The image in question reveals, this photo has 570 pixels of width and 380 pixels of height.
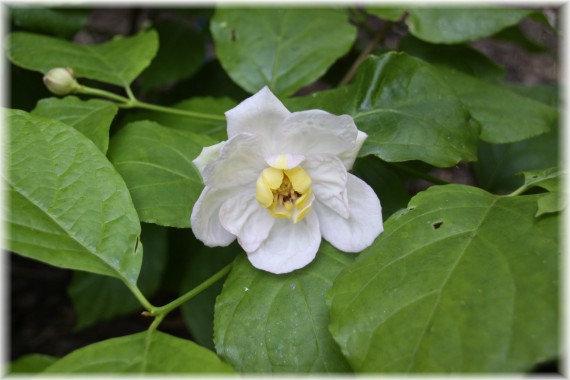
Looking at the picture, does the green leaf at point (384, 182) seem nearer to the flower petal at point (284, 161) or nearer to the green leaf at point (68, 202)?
the flower petal at point (284, 161)

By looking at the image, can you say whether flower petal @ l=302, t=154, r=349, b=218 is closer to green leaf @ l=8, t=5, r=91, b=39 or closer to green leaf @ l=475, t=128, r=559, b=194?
green leaf @ l=475, t=128, r=559, b=194

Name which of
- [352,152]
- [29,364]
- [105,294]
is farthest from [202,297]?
[352,152]

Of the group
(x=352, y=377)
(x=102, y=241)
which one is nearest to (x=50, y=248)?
(x=102, y=241)

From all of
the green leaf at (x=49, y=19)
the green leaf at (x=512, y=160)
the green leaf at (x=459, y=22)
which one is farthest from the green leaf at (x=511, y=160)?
the green leaf at (x=49, y=19)

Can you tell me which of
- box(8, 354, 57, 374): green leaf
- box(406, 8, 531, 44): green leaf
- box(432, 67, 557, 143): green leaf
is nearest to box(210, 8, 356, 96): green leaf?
box(406, 8, 531, 44): green leaf

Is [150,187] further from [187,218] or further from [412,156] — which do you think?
[412,156]
